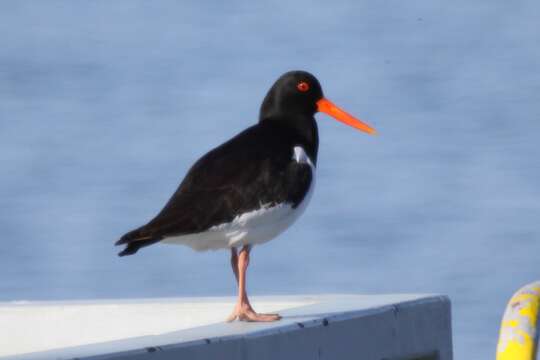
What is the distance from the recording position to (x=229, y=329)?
315 centimetres

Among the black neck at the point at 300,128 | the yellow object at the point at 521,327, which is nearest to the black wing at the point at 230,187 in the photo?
the black neck at the point at 300,128

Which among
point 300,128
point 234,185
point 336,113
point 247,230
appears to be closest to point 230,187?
point 234,185

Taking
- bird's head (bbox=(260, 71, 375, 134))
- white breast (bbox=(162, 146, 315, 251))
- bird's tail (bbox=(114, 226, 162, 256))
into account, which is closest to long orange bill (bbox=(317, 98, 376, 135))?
bird's head (bbox=(260, 71, 375, 134))

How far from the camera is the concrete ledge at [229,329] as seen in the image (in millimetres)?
2843

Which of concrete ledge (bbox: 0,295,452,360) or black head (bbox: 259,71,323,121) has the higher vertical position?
black head (bbox: 259,71,323,121)

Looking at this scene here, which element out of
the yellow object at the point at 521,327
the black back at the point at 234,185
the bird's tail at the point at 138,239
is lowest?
the yellow object at the point at 521,327

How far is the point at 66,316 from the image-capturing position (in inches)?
157

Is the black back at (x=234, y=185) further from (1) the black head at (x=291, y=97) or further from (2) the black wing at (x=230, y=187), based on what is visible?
(1) the black head at (x=291, y=97)

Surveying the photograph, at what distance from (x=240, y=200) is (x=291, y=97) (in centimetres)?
62

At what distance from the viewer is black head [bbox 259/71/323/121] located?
14.0ft

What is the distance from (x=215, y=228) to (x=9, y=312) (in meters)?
0.74

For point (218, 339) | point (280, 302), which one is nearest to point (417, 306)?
point (280, 302)

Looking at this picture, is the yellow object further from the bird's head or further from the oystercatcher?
the bird's head

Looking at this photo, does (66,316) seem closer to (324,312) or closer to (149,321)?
(149,321)
